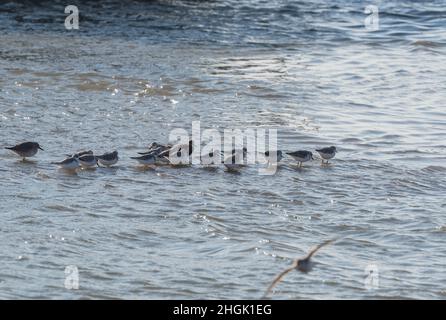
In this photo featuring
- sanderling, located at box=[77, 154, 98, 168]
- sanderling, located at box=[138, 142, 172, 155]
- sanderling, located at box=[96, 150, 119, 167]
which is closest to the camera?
sanderling, located at box=[77, 154, 98, 168]

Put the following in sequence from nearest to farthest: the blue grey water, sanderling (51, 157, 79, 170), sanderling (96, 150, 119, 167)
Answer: the blue grey water → sanderling (51, 157, 79, 170) → sanderling (96, 150, 119, 167)

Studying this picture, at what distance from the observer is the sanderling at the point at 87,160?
34.1ft

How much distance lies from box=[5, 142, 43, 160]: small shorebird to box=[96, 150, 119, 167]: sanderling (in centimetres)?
67

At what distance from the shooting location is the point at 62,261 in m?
7.92

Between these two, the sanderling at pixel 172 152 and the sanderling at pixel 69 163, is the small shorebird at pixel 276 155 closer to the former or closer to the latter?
the sanderling at pixel 172 152

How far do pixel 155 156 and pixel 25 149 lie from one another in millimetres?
1307

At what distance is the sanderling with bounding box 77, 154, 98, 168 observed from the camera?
10402mm

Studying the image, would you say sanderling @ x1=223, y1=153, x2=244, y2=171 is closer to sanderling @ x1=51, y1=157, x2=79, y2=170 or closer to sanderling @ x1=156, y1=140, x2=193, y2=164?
sanderling @ x1=156, y1=140, x2=193, y2=164

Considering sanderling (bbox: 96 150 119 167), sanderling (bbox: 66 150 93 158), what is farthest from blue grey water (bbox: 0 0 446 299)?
sanderling (bbox: 66 150 93 158)

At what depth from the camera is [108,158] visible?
10.6 metres

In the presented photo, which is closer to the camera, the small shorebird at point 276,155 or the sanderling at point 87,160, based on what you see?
the sanderling at point 87,160

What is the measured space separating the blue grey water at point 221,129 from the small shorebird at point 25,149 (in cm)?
11

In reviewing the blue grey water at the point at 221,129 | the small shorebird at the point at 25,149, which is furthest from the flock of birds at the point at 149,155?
the blue grey water at the point at 221,129

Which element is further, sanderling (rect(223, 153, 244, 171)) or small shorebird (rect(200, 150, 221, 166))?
small shorebird (rect(200, 150, 221, 166))
